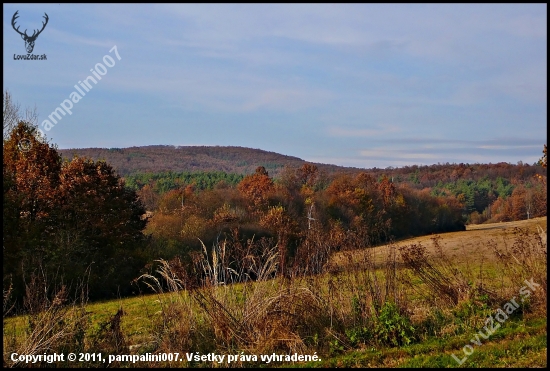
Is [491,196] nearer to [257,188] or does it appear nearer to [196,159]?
[257,188]

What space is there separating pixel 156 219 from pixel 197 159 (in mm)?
88488

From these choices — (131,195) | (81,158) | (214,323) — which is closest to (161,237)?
(131,195)

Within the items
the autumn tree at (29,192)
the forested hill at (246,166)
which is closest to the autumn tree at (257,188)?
the forested hill at (246,166)

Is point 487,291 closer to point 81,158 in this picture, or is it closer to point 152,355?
point 152,355

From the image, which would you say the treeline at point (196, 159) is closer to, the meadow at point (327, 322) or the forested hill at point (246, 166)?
the forested hill at point (246, 166)

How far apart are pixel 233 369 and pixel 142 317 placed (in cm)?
510

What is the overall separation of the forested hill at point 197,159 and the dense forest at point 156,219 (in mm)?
24954

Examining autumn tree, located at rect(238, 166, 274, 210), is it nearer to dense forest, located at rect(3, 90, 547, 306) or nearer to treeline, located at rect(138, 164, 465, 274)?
treeline, located at rect(138, 164, 465, 274)

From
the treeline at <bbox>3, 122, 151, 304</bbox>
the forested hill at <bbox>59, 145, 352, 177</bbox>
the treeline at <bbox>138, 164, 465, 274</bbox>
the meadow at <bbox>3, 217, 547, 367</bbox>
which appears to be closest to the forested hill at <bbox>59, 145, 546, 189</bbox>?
the forested hill at <bbox>59, 145, 352, 177</bbox>

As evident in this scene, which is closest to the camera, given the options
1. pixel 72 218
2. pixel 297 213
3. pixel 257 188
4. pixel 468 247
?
pixel 72 218

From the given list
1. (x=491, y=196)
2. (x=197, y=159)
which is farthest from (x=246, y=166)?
(x=491, y=196)

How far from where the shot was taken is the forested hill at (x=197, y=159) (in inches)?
3912

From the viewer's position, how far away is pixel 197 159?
4688 inches

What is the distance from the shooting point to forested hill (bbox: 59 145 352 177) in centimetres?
9936
